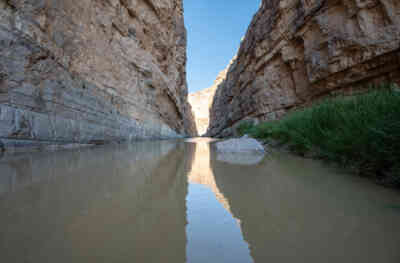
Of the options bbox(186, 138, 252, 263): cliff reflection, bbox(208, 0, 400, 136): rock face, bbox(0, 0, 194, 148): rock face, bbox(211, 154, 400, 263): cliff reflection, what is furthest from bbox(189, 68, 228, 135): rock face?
bbox(186, 138, 252, 263): cliff reflection

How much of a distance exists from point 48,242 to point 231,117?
563 inches

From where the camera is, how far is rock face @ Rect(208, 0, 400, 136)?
439 cm

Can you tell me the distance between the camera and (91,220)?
2.08 ft

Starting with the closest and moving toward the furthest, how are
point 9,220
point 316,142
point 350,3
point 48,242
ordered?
point 48,242 < point 9,220 < point 316,142 < point 350,3

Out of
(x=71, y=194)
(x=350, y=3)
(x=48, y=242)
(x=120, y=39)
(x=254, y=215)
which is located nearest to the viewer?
(x=48, y=242)

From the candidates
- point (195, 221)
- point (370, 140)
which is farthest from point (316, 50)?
point (195, 221)

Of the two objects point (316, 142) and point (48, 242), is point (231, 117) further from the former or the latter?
point (48, 242)

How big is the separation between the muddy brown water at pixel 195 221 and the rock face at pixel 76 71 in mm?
1965

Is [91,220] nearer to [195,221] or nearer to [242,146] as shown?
[195,221]

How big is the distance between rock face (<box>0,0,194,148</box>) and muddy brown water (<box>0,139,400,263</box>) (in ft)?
6.45

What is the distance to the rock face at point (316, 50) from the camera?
4387 mm

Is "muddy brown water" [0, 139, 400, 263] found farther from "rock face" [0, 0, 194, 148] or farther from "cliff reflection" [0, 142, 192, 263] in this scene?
"rock face" [0, 0, 194, 148]

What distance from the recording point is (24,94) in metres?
2.53

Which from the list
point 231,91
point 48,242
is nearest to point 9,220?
point 48,242
